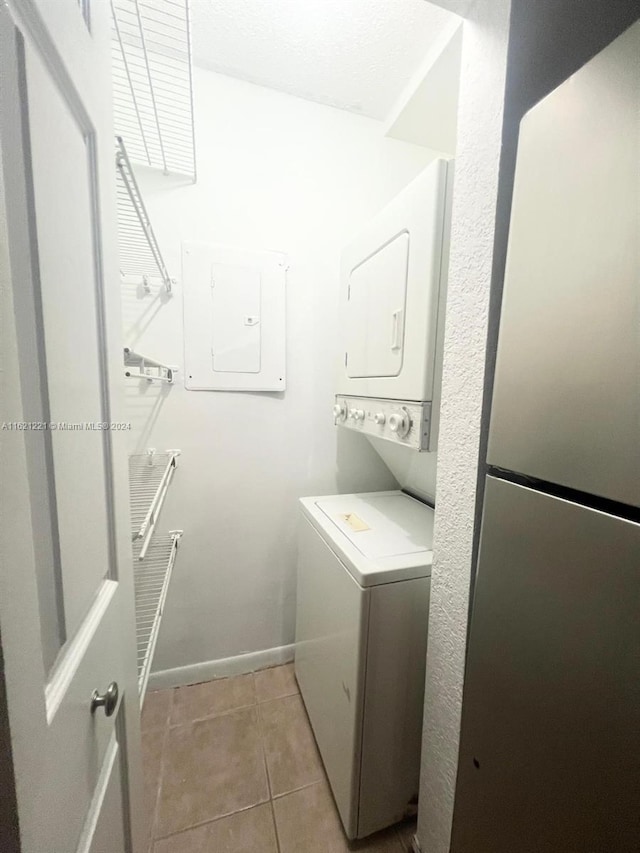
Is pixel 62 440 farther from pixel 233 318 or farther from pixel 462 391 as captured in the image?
pixel 233 318

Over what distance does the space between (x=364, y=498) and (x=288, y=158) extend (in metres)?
1.80

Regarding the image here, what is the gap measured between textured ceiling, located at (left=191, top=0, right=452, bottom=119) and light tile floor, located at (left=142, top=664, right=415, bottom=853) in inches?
119

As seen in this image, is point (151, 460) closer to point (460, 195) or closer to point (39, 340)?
point (39, 340)

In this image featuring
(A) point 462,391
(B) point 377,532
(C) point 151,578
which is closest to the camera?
(A) point 462,391

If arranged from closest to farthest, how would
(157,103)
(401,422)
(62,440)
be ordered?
(62,440)
(401,422)
(157,103)

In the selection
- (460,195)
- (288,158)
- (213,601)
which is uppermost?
(288,158)

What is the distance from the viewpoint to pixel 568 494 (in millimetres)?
551

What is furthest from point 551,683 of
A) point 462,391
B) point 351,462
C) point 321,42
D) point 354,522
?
point 321,42

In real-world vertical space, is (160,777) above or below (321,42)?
below

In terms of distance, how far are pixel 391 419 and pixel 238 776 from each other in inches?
63.4

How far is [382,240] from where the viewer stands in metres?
1.30

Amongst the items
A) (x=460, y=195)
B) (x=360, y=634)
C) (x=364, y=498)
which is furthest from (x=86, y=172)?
(x=364, y=498)

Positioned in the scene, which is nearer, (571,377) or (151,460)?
(571,377)

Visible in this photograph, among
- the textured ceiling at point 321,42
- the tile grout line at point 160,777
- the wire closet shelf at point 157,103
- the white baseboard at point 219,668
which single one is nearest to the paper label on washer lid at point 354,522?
the white baseboard at point 219,668
